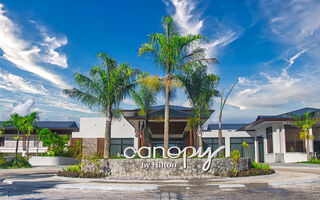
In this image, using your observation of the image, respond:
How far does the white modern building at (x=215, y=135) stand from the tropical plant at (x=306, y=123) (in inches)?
35.8

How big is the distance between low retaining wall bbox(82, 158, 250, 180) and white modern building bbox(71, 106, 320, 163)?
920 cm

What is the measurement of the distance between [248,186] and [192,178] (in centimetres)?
425

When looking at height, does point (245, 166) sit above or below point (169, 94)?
below

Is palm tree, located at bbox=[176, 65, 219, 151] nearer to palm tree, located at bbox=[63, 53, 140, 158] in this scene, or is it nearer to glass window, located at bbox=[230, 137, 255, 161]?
palm tree, located at bbox=[63, 53, 140, 158]

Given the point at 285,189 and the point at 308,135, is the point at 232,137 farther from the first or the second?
the point at 285,189

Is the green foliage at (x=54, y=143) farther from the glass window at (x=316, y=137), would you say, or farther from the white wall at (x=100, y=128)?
the glass window at (x=316, y=137)

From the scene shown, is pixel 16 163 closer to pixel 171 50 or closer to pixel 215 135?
pixel 171 50

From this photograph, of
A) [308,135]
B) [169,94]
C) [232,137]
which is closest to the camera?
[169,94]

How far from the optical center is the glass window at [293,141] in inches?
1288

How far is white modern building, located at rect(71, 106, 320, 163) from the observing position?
31594mm

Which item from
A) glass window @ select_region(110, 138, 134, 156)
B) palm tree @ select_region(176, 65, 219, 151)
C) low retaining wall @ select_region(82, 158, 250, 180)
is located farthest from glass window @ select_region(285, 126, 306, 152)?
glass window @ select_region(110, 138, 134, 156)

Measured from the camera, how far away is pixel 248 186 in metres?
12.8

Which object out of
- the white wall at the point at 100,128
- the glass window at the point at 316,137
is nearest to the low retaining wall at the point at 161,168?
the glass window at the point at 316,137

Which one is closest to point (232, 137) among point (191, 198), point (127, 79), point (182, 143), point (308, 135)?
point (182, 143)
